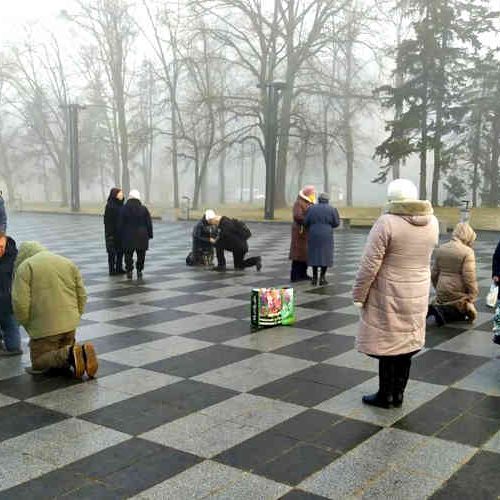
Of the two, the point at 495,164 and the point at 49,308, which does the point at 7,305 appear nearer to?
the point at 49,308

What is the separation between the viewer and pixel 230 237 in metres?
12.6

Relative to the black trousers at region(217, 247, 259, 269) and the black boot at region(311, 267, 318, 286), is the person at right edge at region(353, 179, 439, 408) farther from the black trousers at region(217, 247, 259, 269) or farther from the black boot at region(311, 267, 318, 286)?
the black trousers at region(217, 247, 259, 269)

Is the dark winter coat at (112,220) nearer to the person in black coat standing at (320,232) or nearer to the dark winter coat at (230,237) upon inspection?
the dark winter coat at (230,237)

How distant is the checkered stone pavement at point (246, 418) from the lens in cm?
371

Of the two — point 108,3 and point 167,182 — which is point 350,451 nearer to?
point 108,3

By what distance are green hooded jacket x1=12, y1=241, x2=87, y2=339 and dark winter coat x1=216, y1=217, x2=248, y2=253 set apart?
269 inches

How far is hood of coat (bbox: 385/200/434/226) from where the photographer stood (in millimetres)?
4559

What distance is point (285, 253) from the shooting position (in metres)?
16.2

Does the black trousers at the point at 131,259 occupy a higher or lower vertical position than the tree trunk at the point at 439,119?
lower

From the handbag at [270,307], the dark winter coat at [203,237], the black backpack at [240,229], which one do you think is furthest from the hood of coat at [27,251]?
the dark winter coat at [203,237]

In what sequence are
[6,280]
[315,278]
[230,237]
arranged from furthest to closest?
[230,237] < [315,278] < [6,280]

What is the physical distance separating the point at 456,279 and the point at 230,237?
5.65 m

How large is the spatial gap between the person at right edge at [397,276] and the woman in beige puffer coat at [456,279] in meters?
3.16

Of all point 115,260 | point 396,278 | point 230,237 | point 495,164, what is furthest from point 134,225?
point 495,164
